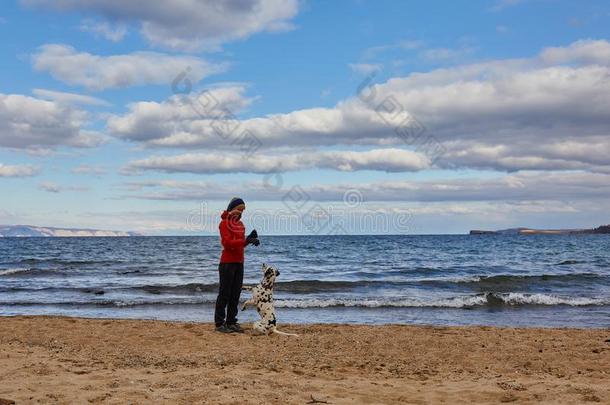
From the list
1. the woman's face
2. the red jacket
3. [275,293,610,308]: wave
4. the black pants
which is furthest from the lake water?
the woman's face

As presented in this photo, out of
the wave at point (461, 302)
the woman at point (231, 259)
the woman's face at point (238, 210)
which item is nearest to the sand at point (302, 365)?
the woman at point (231, 259)

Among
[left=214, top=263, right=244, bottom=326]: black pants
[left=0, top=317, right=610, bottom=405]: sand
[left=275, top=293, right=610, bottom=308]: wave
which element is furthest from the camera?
[left=275, top=293, right=610, bottom=308]: wave

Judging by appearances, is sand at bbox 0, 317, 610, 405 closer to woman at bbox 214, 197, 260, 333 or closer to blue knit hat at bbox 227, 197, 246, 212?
woman at bbox 214, 197, 260, 333

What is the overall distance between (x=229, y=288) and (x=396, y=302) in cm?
728

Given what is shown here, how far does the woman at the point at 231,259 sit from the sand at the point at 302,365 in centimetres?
32

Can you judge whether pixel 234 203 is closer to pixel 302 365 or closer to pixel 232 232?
pixel 232 232

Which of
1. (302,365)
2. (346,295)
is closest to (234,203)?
(302,365)

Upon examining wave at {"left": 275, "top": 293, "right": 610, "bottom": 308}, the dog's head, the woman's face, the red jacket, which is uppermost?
the woman's face

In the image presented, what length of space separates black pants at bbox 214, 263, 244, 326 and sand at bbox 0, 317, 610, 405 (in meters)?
0.33

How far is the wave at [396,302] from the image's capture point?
15195 millimetres

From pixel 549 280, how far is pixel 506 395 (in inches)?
754

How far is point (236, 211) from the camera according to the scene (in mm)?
9008

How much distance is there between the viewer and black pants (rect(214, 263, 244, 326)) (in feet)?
30.2

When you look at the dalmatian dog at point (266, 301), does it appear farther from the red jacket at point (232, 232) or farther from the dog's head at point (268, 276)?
the red jacket at point (232, 232)
